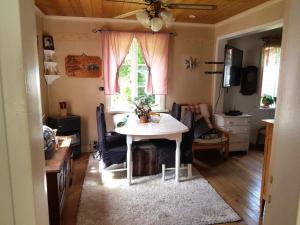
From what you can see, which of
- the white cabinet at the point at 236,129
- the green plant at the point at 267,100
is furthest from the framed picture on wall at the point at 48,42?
the green plant at the point at 267,100

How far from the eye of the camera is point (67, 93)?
4.18 meters

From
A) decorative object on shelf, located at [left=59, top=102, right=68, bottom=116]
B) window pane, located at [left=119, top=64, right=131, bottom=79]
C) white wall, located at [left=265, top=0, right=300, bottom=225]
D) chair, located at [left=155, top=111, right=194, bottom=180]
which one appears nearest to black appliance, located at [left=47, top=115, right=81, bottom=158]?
decorative object on shelf, located at [left=59, top=102, right=68, bottom=116]

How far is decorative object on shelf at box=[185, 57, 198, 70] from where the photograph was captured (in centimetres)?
451

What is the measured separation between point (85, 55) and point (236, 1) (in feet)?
8.53

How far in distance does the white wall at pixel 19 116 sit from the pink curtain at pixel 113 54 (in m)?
3.56

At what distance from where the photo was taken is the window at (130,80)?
4348mm

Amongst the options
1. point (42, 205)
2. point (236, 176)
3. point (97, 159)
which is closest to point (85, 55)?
point (97, 159)

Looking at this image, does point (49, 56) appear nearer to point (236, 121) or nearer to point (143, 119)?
point (143, 119)

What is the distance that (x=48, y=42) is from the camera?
3875 millimetres

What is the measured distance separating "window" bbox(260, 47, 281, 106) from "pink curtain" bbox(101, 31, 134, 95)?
2.79m

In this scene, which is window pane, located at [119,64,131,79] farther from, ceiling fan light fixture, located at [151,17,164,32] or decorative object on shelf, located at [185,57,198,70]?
ceiling fan light fixture, located at [151,17,164,32]

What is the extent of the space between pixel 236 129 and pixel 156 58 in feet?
6.55

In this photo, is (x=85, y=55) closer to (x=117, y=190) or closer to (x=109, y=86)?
(x=109, y=86)

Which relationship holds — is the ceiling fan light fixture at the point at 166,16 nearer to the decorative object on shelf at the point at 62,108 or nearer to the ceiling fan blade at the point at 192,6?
the ceiling fan blade at the point at 192,6
